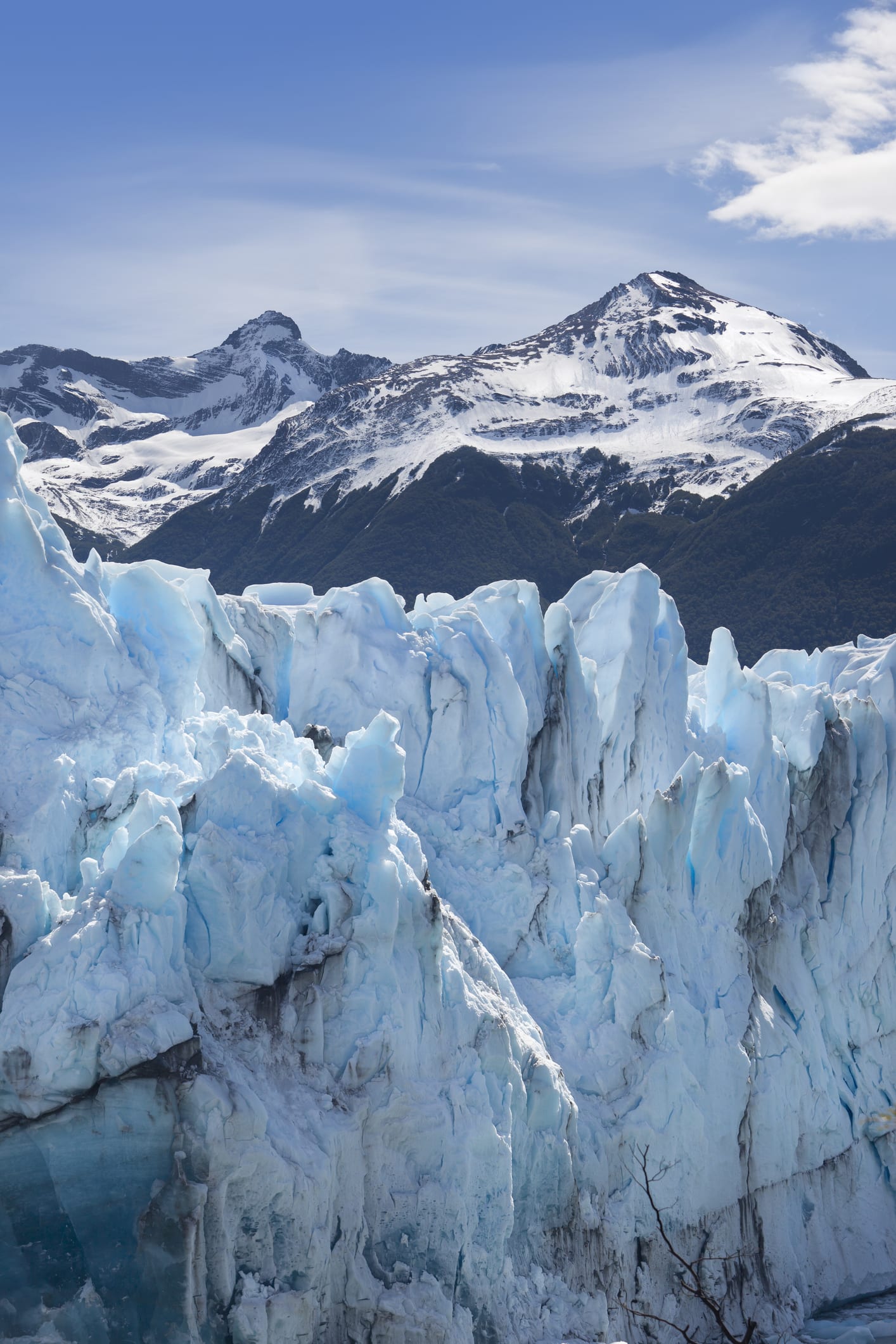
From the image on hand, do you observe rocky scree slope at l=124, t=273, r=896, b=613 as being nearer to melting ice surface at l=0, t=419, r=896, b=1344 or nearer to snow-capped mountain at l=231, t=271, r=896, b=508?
snow-capped mountain at l=231, t=271, r=896, b=508

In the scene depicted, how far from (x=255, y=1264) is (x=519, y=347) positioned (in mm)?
167626

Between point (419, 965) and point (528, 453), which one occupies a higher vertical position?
point (528, 453)

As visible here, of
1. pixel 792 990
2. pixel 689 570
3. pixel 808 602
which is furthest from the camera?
pixel 689 570

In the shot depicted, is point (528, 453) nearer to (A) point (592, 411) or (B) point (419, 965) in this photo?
(A) point (592, 411)

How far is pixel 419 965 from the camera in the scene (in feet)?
48.2

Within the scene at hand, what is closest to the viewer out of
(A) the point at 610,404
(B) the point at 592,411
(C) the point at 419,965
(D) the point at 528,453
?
(C) the point at 419,965

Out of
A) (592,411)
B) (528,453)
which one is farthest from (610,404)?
(528,453)

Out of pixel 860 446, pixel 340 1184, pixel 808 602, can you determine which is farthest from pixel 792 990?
pixel 860 446

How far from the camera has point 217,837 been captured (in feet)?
45.2

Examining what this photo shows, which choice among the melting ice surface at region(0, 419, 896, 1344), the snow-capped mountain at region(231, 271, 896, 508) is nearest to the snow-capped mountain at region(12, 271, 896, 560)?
the snow-capped mountain at region(231, 271, 896, 508)

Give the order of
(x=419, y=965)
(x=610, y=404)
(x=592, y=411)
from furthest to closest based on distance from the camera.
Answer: (x=610, y=404) → (x=592, y=411) → (x=419, y=965)

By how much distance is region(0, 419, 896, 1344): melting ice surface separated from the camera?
11820 millimetres

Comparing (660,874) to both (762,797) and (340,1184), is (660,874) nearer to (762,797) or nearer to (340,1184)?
(762,797)

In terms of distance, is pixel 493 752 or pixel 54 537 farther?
pixel 493 752
